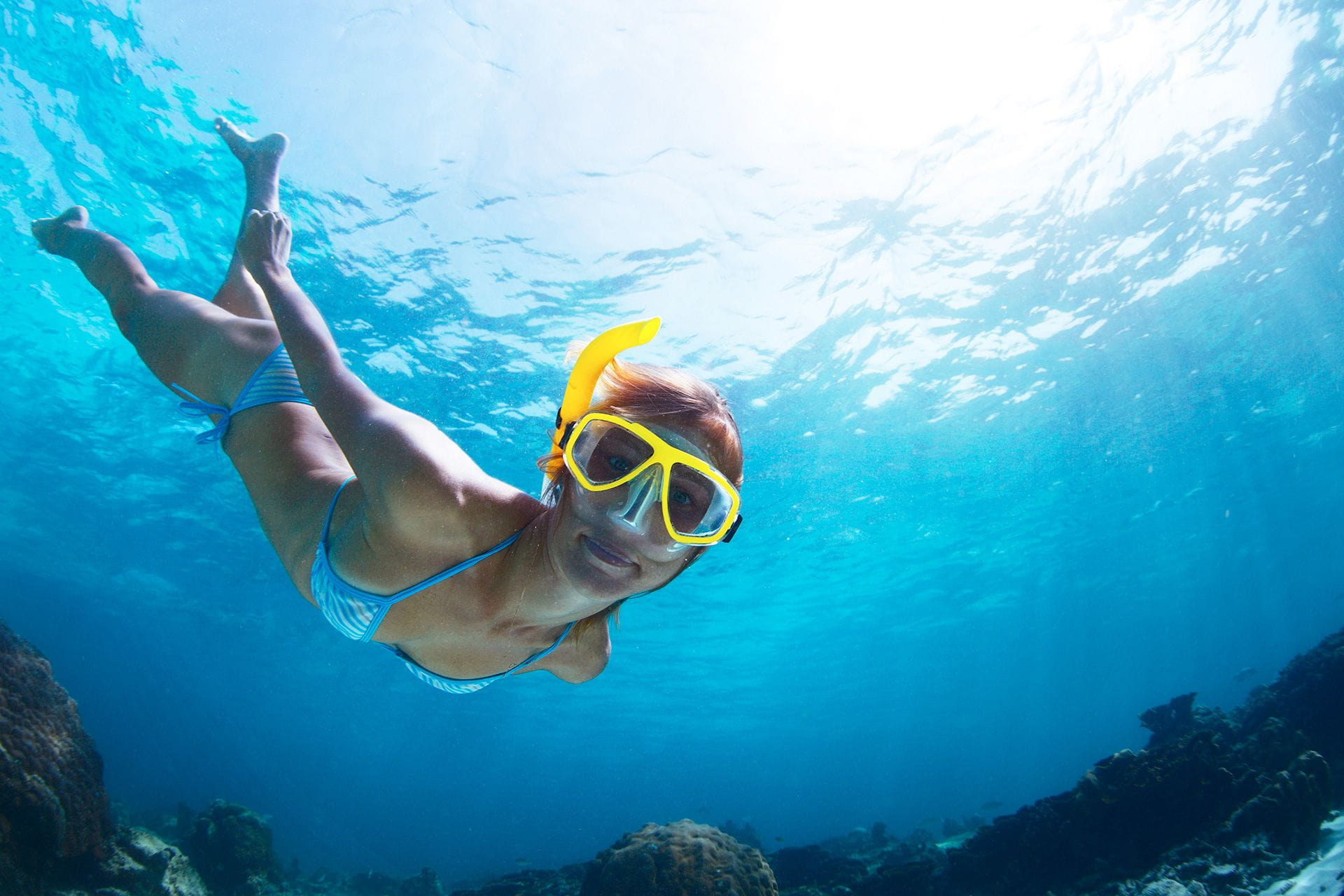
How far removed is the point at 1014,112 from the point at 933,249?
112 inches

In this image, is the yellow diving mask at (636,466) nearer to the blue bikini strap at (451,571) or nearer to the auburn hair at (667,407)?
the auburn hair at (667,407)

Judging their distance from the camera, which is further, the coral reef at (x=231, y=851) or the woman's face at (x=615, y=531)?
the coral reef at (x=231, y=851)

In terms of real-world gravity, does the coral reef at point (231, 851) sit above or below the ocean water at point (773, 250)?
below

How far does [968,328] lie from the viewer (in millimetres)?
15727

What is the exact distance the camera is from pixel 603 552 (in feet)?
7.71

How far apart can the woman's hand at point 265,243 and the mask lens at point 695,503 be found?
2226 millimetres

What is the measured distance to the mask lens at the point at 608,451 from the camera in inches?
93.9

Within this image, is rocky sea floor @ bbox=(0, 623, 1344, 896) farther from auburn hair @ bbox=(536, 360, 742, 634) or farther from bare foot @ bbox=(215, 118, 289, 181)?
bare foot @ bbox=(215, 118, 289, 181)

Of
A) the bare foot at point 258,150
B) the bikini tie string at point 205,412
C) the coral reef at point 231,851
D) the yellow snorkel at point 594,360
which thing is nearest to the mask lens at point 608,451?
the yellow snorkel at point 594,360

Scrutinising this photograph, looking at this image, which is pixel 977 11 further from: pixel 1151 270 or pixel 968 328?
pixel 1151 270

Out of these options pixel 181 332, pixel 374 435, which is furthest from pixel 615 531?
pixel 181 332

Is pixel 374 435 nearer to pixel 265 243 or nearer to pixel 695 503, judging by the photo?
pixel 695 503

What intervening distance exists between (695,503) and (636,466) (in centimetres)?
30

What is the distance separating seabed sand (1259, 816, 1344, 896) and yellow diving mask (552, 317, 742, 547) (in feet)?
21.4
